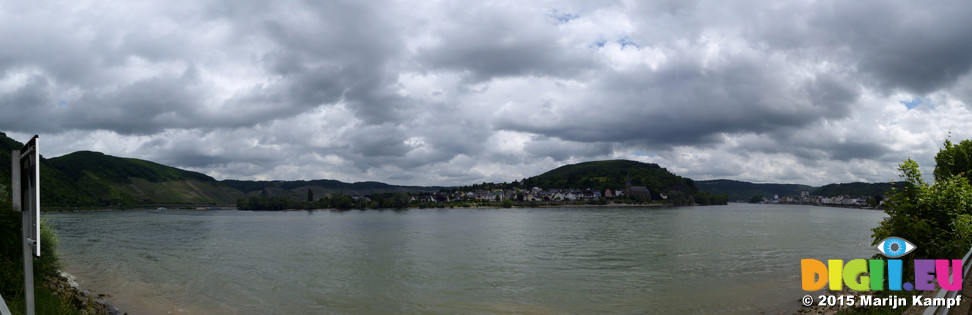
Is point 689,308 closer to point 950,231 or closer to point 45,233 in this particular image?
point 950,231

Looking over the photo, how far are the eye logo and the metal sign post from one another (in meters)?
20.3

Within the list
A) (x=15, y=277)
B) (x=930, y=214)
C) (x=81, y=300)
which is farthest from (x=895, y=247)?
(x=81, y=300)

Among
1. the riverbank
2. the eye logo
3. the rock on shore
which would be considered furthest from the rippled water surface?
the eye logo

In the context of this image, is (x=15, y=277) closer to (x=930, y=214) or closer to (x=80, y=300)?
(x=80, y=300)

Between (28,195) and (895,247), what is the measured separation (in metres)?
22.7

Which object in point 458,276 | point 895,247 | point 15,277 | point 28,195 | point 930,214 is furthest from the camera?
point 458,276

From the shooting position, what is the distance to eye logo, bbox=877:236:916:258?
15516mm

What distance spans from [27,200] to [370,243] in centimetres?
4864

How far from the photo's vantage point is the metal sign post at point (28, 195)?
475 centimetres

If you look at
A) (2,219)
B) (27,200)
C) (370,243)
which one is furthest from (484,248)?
(27,200)

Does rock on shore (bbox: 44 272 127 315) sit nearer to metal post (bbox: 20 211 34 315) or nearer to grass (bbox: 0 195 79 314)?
grass (bbox: 0 195 79 314)

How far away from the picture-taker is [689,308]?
65.9 ft

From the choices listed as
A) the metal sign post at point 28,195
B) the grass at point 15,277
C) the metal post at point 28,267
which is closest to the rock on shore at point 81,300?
the grass at point 15,277

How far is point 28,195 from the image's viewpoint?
16.1 feet
